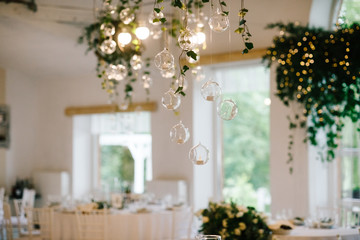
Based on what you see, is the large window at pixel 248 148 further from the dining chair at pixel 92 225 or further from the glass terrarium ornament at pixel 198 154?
the glass terrarium ornament at pixel 198 154

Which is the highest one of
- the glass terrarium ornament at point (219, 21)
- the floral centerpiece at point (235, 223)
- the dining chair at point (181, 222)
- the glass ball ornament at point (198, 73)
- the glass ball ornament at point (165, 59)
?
the glass ball ornament at point (198, 73)

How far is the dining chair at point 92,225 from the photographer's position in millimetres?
6778

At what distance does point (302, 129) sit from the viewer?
8047mm

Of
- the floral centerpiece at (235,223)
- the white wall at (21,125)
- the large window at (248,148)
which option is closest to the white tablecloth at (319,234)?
the floral centerpiece at (235,223)

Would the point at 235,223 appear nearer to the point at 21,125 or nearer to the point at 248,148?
the point at 21,125

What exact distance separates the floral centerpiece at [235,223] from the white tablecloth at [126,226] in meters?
1.81

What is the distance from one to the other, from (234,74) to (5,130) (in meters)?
4.82

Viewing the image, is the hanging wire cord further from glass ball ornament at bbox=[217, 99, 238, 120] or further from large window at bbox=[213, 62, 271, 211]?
large window at bbox=[213, 62, 271, 211]

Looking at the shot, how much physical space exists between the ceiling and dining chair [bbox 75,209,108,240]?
2.91m

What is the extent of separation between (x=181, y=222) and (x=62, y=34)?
402 cm

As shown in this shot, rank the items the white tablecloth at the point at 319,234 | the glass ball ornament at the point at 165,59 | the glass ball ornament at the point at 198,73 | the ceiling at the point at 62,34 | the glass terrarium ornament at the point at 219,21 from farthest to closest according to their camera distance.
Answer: the ceiling at the point at 62,34, the glass ball ornament at the point at 198,73, the white tablecloth at the point at 319,234, the glass ball ornament at the point at 165,59, the glass terrarium ornament at the point at 219,21

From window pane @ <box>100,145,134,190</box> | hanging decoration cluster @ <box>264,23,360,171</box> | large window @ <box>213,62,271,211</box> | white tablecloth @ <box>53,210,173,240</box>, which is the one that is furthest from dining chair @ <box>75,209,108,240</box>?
large window @ <box>213,62,271,211</box>

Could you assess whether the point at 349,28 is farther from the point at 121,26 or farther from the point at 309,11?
the point at 121,26

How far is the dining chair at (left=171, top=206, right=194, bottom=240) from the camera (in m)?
7.17
